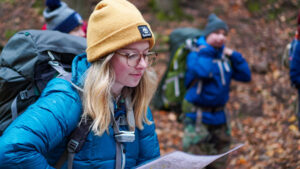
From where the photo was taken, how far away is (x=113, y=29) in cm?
199

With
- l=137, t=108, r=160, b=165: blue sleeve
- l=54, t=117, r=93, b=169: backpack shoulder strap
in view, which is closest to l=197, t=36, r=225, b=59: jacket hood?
l=137, t=108, r=160, b=165: blue sleeve

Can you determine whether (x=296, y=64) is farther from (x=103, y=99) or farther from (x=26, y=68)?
(x=26, y=68)

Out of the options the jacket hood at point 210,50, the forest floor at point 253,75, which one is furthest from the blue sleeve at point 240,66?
the forest floor at point 253,75

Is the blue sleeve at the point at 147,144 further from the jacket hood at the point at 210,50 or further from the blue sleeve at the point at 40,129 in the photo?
the jacket hood at the point at 210,50

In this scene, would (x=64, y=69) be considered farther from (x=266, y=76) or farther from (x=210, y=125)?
(x=266, y=76)

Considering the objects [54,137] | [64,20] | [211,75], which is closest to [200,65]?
[211,75]

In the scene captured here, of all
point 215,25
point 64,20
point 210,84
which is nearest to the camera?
point 64,20

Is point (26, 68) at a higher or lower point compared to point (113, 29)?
lower

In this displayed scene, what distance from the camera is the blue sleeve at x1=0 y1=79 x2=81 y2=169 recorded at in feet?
5.35

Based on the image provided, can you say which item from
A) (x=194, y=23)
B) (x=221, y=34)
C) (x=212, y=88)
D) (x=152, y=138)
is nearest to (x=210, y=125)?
(x=212, y=88)

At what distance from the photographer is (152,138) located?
2.33m

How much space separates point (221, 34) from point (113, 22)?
3.16 meters

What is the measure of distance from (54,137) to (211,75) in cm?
340

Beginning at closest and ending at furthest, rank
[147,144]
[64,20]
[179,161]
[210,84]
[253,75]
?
[179,161] → [147,144] → [64,20] → [210,84] → [253,75]
